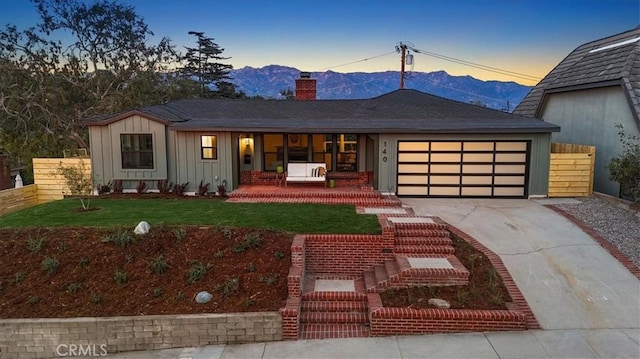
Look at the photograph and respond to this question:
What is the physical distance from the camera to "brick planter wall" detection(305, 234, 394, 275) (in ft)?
29.3

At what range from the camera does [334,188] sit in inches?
572

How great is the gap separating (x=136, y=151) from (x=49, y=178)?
13.8 ft

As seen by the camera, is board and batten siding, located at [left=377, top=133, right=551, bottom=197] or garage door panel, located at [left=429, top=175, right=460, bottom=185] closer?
board and batten siding, located at [left=377, top=133, right=551, bottom=197]

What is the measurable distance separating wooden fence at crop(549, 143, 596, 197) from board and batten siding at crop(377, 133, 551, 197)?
267 millimetres

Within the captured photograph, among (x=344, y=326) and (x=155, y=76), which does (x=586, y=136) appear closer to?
(x=344, y=326)

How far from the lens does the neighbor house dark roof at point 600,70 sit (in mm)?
13797

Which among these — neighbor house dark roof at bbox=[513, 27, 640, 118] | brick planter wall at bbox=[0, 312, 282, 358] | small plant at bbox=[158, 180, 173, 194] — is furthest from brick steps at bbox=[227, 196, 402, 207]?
neighbor house dark roof at bbox=[513, 27, 640, 118]

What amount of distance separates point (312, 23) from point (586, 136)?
19459 mm

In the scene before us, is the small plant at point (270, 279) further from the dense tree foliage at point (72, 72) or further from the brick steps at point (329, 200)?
the dense tree foliage at point (72, 72)

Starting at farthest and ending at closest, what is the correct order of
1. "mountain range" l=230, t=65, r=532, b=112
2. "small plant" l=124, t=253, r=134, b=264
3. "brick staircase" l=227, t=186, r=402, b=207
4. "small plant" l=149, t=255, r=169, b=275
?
1. "mountain range" l=230, t=65, r=532, b=112
2. "brick staircase" l=227, t=186, r=402, b=207
3. "small plant" l=124, t=253, r=134, b=264
4. "small plant" l=149, t=255, r=169, b=275

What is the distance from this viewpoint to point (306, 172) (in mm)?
14719

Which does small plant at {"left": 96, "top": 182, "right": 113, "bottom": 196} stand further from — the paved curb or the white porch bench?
the paved curb

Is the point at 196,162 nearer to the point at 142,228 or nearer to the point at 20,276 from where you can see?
the point at 142,228

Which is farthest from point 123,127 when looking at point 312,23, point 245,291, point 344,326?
point 312,23
